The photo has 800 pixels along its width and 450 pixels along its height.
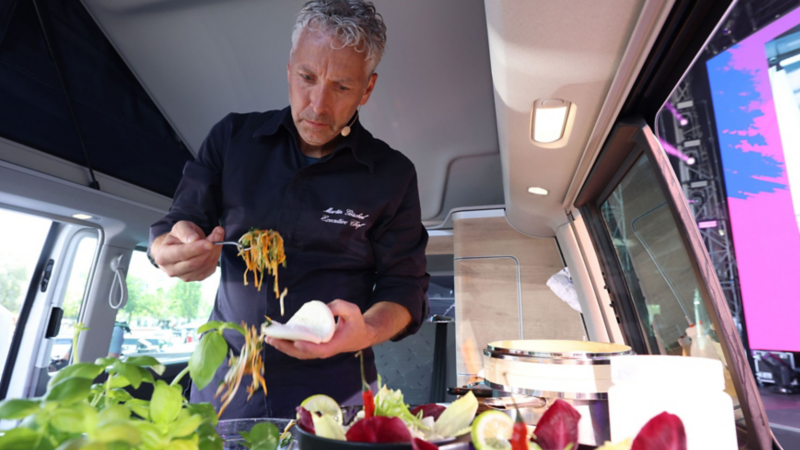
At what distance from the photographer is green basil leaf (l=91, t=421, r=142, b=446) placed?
0.81ft

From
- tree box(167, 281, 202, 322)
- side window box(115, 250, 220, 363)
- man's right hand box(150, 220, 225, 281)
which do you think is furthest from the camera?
tree box(167, 281, 202, 322)

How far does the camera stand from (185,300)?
3477 mm

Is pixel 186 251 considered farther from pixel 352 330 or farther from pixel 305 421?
pixel 305 421

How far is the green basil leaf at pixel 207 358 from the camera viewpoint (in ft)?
1.20

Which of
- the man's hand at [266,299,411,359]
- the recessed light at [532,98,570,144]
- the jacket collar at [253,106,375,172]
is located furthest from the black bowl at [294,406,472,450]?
the recessed light at [532,98,570,144]

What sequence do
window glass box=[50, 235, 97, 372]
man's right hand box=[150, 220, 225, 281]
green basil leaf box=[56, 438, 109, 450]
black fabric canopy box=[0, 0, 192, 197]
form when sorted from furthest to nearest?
window glass box=[50, 235, 97, 372]
black fabric canopy box=[0, 0, 192, 197]
man's right hand box=[150, 220, 225, 281]
green basil leaf box=[56, 438, 109, 450]

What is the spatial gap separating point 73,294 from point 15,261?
0.37 meters

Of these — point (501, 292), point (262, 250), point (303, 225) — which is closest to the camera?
point (262, 250)

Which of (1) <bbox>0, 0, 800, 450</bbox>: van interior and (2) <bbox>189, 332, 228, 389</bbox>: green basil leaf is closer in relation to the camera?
(2) <bbox>189, 332, 228, 389</bbox>: green basil leaf

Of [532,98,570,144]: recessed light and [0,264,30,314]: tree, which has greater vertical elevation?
[532,98,570,144]: recessed light

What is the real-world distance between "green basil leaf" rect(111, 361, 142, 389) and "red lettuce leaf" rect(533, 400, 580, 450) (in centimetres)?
34

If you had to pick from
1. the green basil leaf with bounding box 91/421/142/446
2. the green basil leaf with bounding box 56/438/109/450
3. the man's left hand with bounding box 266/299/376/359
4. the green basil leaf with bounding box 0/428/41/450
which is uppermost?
the man's left hand with bounding box 266/299/376/359

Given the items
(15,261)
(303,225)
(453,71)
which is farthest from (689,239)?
(15,261)

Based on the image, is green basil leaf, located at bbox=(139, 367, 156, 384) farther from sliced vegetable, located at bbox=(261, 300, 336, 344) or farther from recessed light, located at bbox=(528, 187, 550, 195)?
recessed light, located at bbox=(528, 187, 550, 195)
